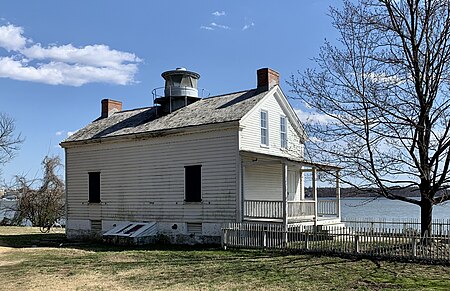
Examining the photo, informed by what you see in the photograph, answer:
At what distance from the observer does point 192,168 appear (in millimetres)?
21188

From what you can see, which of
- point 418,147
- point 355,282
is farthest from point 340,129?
point 355,282

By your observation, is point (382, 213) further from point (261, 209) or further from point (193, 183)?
point (193, 183)

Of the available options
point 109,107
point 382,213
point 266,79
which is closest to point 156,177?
point 266,79

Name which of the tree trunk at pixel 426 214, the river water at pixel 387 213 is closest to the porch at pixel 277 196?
the river water at pixel 387 213

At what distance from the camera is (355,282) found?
11641 millimetres

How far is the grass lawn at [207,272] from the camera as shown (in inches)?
458

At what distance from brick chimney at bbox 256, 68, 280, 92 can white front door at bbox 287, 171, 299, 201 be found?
4.45 m

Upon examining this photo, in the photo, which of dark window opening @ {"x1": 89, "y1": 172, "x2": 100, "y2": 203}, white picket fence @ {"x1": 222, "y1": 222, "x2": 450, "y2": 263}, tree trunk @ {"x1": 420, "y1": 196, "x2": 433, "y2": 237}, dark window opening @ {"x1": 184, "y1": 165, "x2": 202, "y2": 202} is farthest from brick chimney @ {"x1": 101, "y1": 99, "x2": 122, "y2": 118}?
tree trunk @ {"x1": 420, "y1": 196, "x2": 433, "y2": 237}

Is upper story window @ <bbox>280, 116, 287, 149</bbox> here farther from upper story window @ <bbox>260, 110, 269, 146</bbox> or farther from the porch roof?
the porch roof

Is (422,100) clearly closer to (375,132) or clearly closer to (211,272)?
(375,132)

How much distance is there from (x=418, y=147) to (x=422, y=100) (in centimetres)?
153

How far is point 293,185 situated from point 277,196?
1.76 meters

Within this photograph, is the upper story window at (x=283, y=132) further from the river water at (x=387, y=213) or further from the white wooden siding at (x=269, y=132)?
the river water at (x=387, y=213)

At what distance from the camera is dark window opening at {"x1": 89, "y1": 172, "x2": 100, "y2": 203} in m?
25.2
